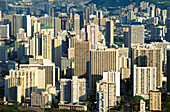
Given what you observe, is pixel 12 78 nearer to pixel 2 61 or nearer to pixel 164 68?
pixel 164 68

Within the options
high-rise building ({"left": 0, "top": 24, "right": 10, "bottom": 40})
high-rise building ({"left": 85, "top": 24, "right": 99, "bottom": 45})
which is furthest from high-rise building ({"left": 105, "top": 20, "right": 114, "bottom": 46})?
high-rise building ({"left": 0, "top": 24, "right": 10, "bottom": 40})

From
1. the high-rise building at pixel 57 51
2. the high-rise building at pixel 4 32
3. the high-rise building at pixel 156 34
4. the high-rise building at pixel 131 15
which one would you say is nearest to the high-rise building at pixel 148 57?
the high-rise building at pixel 57 51

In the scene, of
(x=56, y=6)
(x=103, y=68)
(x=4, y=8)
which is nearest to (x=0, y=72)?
(x=103, y=68)

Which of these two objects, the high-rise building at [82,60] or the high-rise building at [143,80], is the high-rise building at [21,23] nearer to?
the high-rise building at [82,60]

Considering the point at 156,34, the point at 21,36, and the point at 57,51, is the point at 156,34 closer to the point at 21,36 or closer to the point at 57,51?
the point at 21,36

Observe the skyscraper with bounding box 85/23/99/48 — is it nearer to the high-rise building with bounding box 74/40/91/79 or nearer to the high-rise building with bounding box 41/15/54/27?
the high-rise building with bounding box 41/15/54/27
